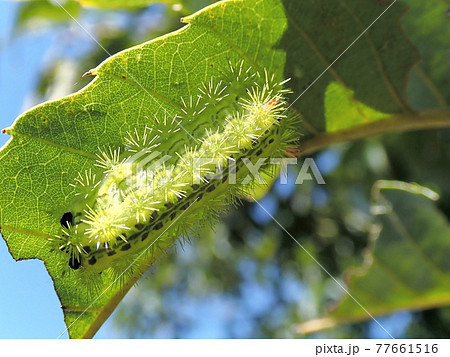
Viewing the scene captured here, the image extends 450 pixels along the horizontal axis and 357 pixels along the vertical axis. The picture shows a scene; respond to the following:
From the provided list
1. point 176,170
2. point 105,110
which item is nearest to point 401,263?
point 176,170

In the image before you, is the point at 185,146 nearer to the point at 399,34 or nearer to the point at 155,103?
the point at 155,103

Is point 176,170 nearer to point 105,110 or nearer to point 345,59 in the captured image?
point 105,110

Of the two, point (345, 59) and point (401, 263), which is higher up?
point (345, 59)

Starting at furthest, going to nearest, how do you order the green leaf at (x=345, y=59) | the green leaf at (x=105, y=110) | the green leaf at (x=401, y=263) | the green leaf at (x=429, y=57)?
the green leaf at (x=429, y=57) → the green leaf at (x=401, y=263) → the green leaf at (x=345, y=59) → the green leaf at (x=105, y=110)

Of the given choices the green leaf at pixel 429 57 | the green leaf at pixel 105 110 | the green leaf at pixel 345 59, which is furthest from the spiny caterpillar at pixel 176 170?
the green leaf at pixel 429 57

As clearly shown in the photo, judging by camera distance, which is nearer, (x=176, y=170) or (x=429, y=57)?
(x=176, y=170)

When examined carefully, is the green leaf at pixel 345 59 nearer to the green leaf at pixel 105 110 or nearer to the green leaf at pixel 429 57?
the green leaf at pixel 105 110
